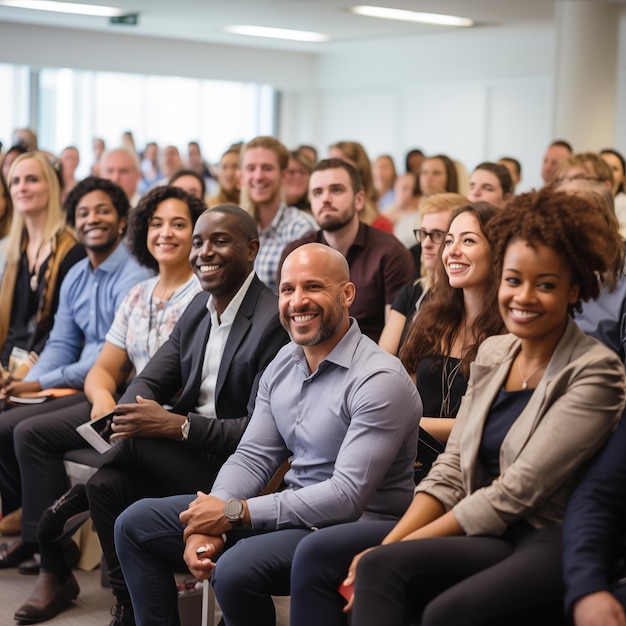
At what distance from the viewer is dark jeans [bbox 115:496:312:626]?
8.29 feet

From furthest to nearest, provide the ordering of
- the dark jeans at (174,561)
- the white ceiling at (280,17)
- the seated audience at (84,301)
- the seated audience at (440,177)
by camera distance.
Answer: the white ceiling at (280,17) < the seated audience at (440,177) < the seated audience at (84,301) < the dark jeans at (174,561)

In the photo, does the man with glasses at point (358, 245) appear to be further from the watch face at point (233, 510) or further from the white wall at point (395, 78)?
the white wall at point (395, 78)

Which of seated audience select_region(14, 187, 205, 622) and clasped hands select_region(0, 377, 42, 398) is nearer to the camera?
seated audience select_region(14, 187, 205, 622)

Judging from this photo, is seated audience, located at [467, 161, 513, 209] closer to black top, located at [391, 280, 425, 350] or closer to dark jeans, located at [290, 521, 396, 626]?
black top, located at [391, 280, 425, 350]

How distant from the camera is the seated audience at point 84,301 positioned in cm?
424

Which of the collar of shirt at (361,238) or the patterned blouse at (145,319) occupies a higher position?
the collar of shirt at (361,238)

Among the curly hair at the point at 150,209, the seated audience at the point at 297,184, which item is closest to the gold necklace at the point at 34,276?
the curly hair at the point at 150,209

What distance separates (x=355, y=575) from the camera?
7.31 feet

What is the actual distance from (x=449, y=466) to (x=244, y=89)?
15.5m

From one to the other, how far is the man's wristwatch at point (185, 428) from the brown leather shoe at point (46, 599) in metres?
0.82

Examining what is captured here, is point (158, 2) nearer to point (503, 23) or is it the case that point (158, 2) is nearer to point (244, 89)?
point (503, 23)

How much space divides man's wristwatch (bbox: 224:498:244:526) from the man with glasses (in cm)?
178

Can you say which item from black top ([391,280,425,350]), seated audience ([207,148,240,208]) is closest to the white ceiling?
seated audience ([207,148,240,208])

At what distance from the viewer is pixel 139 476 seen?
131 inches
